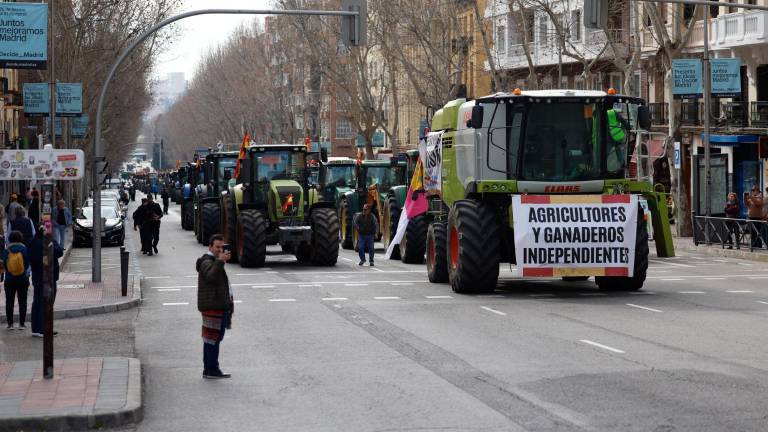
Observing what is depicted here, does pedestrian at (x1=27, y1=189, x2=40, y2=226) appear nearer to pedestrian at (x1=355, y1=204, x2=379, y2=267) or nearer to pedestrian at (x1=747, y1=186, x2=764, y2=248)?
pedestrian at (x1=355, y1=204, x2=379, y2=267)

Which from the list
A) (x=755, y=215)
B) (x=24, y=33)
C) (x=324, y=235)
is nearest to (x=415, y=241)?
(x=324, y=235)

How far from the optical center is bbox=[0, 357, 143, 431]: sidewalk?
11.1 metres

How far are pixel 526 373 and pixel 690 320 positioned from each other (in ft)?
19.2

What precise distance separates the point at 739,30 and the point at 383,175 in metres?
14.0

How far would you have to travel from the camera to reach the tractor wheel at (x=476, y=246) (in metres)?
22.8

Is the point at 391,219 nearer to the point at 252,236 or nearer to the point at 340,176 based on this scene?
the point at 252,236

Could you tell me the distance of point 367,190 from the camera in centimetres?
4156

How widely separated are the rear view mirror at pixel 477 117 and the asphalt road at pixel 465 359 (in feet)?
9.39

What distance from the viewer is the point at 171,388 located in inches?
530

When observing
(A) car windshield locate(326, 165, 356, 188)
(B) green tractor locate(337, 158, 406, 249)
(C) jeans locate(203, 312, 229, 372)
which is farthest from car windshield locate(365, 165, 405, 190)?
(C) jeans locate(203, 312, 229, 372)

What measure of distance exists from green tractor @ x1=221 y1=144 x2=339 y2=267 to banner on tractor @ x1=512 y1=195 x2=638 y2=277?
967cm

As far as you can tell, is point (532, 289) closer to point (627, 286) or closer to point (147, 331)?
point (627, 286)

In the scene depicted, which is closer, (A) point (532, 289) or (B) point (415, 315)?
(B) point (415, 315)

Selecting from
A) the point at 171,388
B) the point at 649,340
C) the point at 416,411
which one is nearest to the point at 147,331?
the point at 171,388
